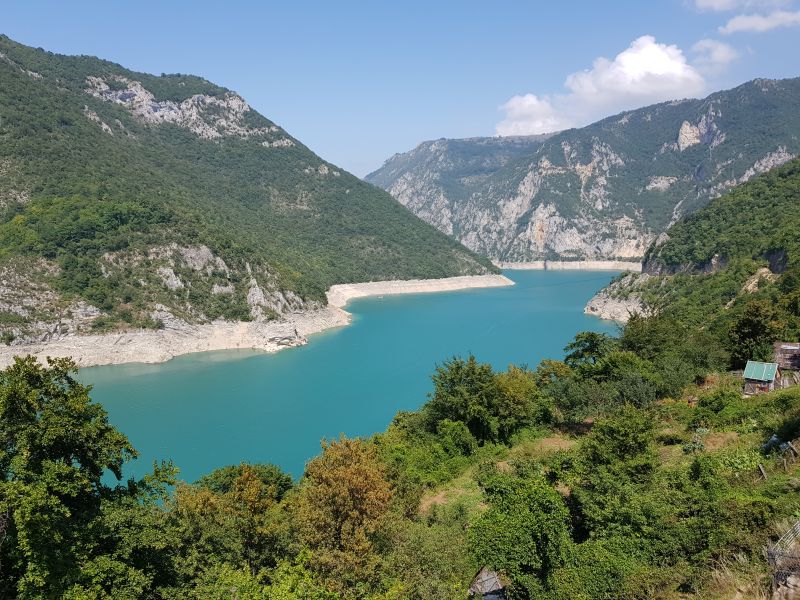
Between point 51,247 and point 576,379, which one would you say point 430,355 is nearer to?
point 576,379

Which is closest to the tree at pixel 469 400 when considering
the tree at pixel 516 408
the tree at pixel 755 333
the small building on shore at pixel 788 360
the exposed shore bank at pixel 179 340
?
the tree at pixel 516 408

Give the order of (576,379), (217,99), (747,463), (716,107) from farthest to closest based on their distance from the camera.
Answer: (716,107) < (217,99) < (576,379) < (747,463)

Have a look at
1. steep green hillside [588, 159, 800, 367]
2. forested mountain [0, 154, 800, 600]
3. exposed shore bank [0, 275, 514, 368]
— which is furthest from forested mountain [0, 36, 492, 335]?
forested mountain [0, 154, 800, 600]

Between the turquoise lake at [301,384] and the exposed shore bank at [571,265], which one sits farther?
the exposed shore bank at [571,265]

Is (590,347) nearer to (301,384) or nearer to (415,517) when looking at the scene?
(415,517)

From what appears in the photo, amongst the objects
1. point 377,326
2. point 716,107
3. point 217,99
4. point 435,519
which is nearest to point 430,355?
point 377,326

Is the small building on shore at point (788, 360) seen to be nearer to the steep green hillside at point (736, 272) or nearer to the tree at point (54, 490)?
the steep green hillside at point (736, 272)

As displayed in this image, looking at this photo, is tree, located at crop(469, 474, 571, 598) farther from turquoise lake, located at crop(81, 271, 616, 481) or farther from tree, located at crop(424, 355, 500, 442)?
turquoise lake, located at crop(81, 271, 616, 481)
